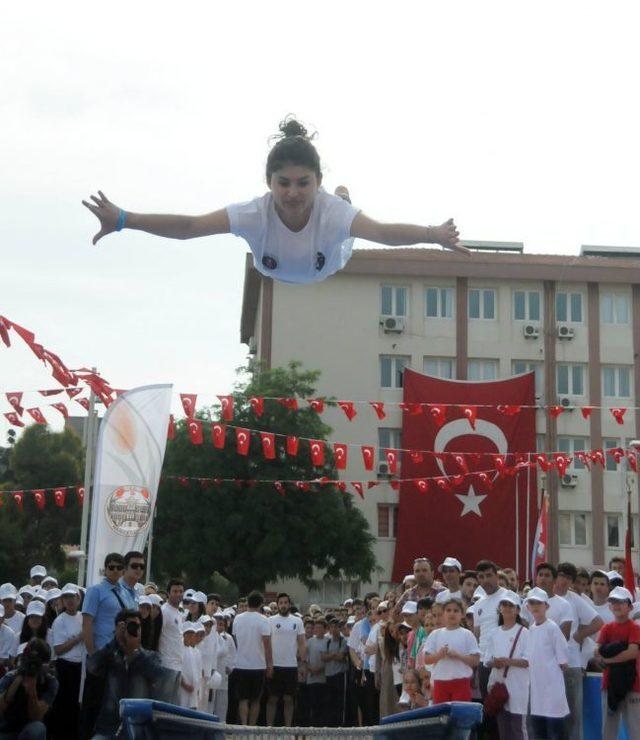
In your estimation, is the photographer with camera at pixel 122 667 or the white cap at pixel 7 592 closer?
the photographer with camera at pixel 122 667

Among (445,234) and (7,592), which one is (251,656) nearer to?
(7,592)

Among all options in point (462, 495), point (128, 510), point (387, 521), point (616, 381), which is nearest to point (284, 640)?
point (128, 510)

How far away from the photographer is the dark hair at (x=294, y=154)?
21.7ft

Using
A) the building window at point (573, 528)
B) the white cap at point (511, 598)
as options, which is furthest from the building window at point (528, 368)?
the white cap at point (511, 598)

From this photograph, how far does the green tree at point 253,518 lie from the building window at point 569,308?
15.0 meters

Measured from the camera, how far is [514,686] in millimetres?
11766

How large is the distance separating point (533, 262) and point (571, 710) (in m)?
42.1

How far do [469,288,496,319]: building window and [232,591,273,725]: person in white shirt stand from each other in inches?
1510

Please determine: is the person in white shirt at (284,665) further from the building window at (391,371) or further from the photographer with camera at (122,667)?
the building window at (391,371)

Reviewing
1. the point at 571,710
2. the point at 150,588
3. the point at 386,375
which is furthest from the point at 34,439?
the point at 571,710

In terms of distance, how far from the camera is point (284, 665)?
1817 cm

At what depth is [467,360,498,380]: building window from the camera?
53781 millimetres

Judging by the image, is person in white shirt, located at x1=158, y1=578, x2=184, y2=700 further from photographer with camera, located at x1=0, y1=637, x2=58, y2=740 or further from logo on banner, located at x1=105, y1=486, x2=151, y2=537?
logo on banner, located at x1=105, y1=486, x2=151, y2=537

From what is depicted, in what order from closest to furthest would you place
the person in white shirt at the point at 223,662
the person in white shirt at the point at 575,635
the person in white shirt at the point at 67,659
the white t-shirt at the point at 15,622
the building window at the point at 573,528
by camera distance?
the person in white shirt at the point at 575,635 → the person in white shirt at the point at 67,659 → the white t-shirt at the point at 15,622 → the person in white shirt at the point at 223,662 → the building window at the point at 573,528
